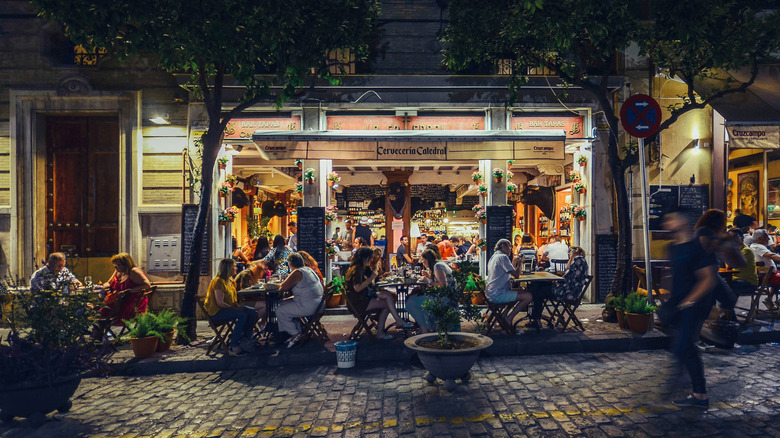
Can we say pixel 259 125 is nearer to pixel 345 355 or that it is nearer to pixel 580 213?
pixel 345 355

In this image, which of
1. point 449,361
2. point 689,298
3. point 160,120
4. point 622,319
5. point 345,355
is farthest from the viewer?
point 160,120

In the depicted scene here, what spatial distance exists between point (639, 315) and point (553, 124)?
4818mm

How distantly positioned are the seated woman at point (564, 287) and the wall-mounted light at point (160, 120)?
313 inches

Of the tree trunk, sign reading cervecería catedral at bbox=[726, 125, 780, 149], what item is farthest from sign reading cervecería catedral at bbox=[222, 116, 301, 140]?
sign reading cervecería catedral at bbox=[726, 125, 780, 149]

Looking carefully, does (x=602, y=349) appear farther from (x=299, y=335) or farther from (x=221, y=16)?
(x=221, y=16)

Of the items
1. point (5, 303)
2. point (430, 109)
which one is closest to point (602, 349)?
point (430, 109)

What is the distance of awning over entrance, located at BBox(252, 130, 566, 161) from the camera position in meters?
8.93

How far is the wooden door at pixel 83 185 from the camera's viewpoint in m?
9.87

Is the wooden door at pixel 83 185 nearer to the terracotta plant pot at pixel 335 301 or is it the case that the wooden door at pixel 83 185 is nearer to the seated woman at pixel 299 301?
the terracotta plant pot at pixel 335 301

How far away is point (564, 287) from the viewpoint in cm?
727

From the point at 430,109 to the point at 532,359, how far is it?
19.5ft

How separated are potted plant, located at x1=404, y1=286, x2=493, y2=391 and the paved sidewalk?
1.23 metres

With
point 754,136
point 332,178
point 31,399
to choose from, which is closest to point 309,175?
point 332,178

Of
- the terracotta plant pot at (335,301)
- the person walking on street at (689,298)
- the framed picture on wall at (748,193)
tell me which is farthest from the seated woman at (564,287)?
the framed picture on wall at (748,193)
